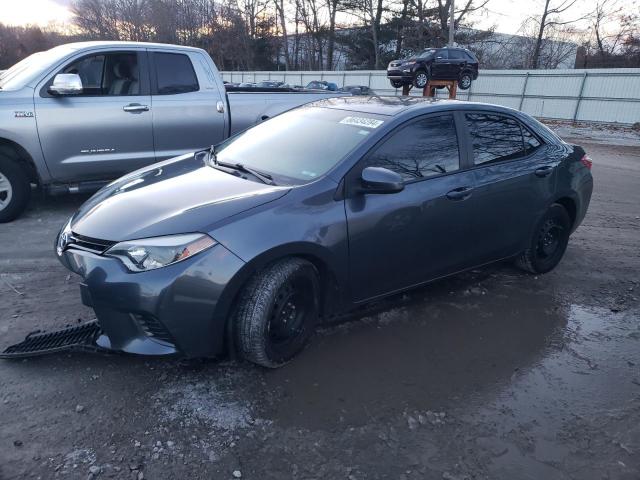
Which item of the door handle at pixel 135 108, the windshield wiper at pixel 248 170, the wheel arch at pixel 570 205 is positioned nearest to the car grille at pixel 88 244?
the windshield wiper at pixel 248 170

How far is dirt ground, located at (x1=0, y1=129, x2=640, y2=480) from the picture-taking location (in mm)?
2385

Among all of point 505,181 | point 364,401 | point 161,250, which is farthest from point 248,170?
point 505,181

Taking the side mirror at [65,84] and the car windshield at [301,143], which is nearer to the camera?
the car windshield at [301,143]

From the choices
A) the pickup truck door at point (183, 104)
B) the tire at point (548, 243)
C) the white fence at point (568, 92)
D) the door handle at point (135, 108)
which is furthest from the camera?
the white fence at point (568, 92)

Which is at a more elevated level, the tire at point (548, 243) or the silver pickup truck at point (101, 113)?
the silver pickup truck at point (101, 113)

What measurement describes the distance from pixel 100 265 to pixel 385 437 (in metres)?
1.78

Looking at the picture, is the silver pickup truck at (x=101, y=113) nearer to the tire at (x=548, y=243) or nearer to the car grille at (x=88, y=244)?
the car grille at (x=88, y=244)

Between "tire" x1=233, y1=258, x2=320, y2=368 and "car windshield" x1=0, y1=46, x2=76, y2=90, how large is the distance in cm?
427

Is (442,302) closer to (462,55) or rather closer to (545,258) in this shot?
(545,258)

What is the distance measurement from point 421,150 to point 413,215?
520 millimetres

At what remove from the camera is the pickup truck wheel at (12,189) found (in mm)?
5359

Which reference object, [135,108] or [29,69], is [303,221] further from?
[29,69]

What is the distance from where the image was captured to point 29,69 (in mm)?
5656

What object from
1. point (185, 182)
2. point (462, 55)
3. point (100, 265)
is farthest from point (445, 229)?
point (462, 55)
